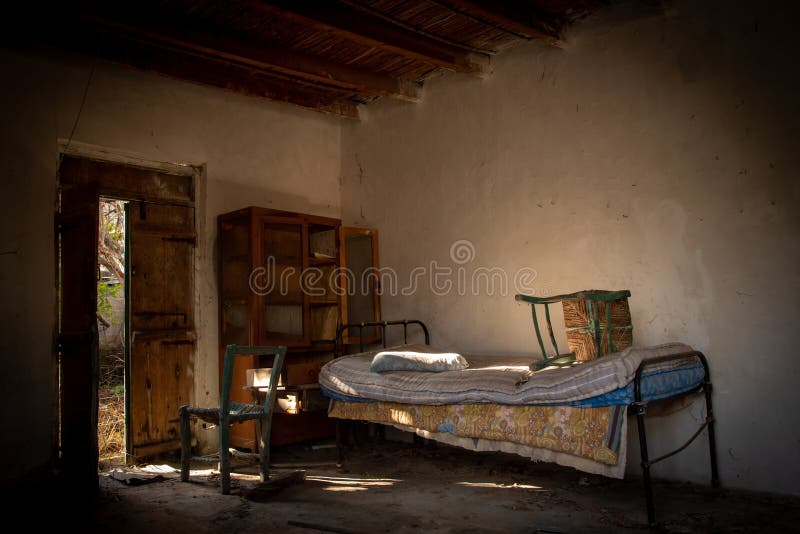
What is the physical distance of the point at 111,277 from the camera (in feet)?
25.7

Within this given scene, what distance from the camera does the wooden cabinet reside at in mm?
5180

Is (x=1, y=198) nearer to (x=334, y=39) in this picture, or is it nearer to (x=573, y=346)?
(x=334, y=39)

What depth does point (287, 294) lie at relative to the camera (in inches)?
216

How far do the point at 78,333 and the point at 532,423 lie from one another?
10.3 ft

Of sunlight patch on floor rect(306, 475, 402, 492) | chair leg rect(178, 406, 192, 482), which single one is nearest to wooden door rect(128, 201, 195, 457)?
chair leg rect(178, 406, 192, 482)

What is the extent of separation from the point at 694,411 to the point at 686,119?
1923 millimetres

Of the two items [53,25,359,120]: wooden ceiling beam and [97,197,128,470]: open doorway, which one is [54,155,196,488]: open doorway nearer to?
[53,25,359,120]: wooden ceiling beam

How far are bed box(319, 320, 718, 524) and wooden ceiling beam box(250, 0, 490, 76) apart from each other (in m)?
2.31

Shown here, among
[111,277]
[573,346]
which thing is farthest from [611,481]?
[111,277]

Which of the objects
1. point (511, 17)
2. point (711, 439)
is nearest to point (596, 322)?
point (711, 439)

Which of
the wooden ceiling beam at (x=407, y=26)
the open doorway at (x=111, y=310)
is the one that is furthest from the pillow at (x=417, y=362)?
the open doorway at (x=111, y=310)

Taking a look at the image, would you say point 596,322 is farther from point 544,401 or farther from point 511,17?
point 511,17

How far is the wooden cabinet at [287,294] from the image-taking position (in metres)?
5.18

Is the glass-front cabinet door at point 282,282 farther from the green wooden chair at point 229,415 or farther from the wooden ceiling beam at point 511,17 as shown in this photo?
the wooden ceiling beam at point 511,17
